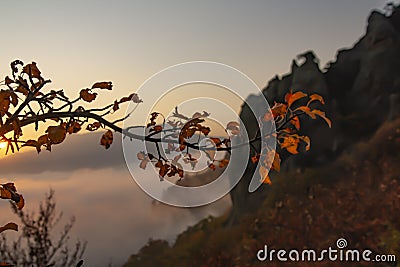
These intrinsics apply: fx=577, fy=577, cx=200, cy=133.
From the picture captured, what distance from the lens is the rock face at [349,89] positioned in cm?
375

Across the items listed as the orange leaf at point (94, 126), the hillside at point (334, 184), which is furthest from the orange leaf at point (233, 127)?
the hillside at point (334, 184)

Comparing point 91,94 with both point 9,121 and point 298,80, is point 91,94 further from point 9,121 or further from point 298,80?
point 298,80

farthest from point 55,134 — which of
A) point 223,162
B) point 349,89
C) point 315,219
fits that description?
point 349,89

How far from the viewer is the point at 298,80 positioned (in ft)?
12.8

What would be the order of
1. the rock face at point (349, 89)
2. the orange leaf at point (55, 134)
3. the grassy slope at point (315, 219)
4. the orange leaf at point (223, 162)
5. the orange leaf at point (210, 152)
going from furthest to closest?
the rock face at point (349, 89) → the grassy slope at point (315, 219) → the orange leaf at point (223, 162) → the orange leaf at point (210, 152) → the orange leaf at point (55, 134)

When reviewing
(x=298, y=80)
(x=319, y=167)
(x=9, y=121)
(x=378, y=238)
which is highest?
(x=298, y=80)

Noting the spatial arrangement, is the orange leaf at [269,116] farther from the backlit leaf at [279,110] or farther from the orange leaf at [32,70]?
the orange leaf at [32,70]

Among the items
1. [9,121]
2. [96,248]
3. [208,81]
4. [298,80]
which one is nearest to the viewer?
[9,121]

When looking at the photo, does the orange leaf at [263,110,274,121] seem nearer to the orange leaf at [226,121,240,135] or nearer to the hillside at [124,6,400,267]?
the orange leaf at [226,121,240,135]

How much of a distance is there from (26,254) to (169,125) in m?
2.17

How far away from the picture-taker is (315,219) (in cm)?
330

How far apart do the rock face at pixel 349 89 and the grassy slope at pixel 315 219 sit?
0.18 meters

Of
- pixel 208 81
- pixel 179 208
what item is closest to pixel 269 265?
pixel 179 208

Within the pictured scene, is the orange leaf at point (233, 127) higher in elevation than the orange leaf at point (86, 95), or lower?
higher
